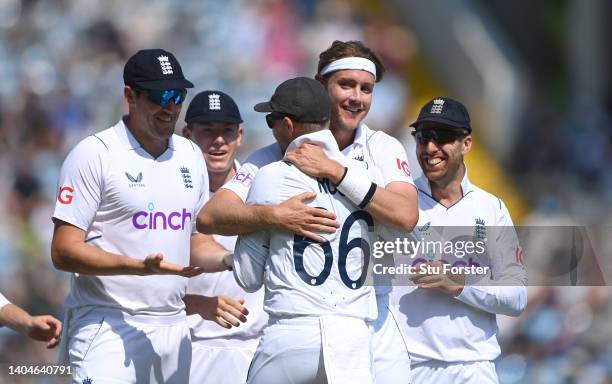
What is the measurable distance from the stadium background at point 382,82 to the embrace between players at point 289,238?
5352mm

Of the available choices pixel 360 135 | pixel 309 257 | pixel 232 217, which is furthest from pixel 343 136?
pixel 309 257

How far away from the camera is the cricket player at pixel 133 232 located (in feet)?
21.7

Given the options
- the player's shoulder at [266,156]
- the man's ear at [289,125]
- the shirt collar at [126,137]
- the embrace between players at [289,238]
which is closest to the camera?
the embrace between players at [289,238]

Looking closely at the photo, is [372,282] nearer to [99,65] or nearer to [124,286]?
[124,286]

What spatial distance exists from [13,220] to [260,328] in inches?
280

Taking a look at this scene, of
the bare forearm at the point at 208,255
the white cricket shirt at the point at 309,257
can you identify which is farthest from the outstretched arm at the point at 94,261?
the bare forearm at the point at 208,255

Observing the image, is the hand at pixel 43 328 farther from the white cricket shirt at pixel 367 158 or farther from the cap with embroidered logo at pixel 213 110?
the cap with embroidered logo at pixel 213 110

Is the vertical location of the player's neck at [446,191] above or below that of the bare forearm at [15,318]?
above

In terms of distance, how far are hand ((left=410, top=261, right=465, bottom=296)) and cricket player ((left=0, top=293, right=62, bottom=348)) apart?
1.95 metres

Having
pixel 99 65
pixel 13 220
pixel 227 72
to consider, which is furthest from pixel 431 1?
pixel 13 220

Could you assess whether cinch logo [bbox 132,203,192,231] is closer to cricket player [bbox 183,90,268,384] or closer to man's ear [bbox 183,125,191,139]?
cricket player [bbox 183,90,268,384]

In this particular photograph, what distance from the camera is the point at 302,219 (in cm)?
596

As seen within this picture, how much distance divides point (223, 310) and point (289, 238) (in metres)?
1.04

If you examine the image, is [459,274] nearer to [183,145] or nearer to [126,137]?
[183,145]
